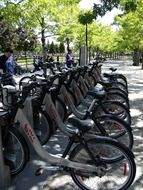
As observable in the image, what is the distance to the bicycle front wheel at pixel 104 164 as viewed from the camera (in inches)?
159

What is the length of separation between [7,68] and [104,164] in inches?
303

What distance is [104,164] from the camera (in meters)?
4.11

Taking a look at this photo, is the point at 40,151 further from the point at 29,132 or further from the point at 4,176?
the point at 4,176

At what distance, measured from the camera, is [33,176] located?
488cm

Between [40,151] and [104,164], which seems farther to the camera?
[40,151]

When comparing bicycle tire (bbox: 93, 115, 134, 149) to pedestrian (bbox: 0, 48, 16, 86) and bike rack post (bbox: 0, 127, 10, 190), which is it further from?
pedestrian (bbox: 0, 48, 16, 86)

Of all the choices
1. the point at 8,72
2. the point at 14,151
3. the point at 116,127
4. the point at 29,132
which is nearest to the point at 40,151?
the point at 29,132

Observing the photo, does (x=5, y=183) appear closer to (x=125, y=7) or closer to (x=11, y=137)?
(x=11, y=137)

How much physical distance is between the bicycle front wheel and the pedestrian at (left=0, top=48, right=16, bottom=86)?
22.8ft

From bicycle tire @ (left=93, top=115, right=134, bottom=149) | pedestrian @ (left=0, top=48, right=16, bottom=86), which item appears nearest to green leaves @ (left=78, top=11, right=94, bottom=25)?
pedestrian @ (left=0, top=48, right=16, bottom=86)

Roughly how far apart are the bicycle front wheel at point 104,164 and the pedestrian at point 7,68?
696cm

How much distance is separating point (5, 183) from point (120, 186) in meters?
1.32

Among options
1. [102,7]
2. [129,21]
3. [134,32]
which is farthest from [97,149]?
[134,32]

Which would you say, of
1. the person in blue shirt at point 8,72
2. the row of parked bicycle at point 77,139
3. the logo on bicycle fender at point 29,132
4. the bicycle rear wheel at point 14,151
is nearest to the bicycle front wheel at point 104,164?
the row of parked bicycle at point 77,139
